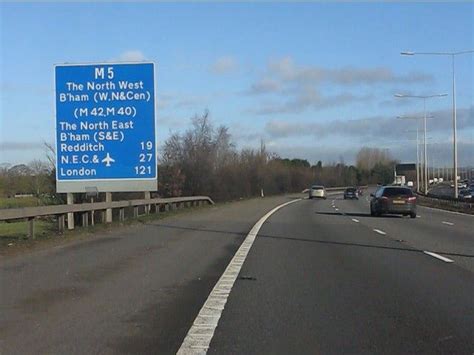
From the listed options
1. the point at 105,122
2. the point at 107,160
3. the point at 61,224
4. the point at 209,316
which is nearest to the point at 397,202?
the point at 107,160

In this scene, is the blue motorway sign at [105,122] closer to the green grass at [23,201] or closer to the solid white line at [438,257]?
the solid white line at [438,257]

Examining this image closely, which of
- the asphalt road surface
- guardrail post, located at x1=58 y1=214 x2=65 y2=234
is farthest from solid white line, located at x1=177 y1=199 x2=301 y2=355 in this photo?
guardrail post, located at x1=58 y1=214 x2=65 y2=234

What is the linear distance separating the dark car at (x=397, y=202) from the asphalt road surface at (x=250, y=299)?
709 inches

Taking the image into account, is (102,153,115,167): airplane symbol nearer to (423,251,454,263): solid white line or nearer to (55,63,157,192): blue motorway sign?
(55,63,157,192): blue motorway sign

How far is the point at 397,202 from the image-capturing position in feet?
122

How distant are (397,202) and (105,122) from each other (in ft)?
56.1

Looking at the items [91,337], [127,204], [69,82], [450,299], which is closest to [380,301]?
[450,299]

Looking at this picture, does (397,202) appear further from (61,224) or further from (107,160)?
(61,224)

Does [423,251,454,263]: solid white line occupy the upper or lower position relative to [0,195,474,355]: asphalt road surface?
lower

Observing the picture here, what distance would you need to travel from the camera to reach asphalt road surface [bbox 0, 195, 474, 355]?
7617mm

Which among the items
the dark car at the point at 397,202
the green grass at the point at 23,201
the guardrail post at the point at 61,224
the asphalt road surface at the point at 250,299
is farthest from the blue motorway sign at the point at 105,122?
the green grass at the point at 23,201

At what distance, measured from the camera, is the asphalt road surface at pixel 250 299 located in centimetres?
762

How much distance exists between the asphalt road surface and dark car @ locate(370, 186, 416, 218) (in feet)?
59.1

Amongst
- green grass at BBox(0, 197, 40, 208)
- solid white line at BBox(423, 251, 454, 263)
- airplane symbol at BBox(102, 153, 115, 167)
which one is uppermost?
airplane symbol at BBox(102, 153, 115, 167)
